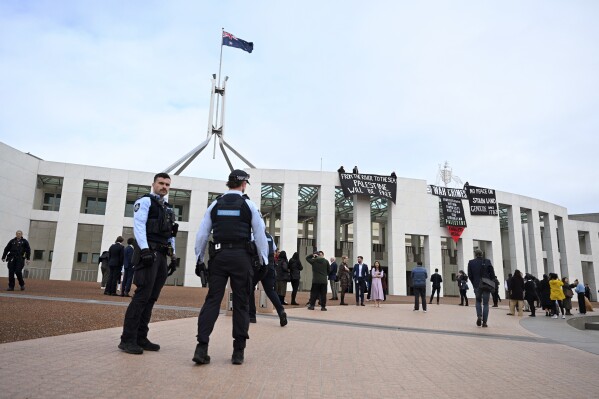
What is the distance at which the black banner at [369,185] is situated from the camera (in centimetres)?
3247

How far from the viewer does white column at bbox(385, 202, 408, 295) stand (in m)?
32.2

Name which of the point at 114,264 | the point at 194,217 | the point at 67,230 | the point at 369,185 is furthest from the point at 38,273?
the point at 369,185

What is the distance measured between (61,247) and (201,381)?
1329 inches

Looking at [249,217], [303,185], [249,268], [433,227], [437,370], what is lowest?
[437,370]

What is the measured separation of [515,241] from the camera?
122 feet

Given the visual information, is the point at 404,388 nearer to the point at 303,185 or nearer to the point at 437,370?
the point at 437,370

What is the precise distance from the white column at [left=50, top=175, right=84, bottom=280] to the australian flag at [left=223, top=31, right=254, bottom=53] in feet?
56.9

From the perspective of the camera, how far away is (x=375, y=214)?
4103cm

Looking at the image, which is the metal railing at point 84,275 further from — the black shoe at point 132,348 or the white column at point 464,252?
the black shoe at point 132,348

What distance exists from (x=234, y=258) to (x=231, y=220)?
1.33 ft

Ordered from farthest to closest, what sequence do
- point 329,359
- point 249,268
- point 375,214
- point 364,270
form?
1. point 375,214
2. point 364,270
3. point 329,359
4. point 249,268

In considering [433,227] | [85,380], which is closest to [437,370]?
[85,380]

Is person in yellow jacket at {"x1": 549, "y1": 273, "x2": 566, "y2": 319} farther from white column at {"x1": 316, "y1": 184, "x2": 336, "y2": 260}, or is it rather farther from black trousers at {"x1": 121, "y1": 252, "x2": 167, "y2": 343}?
white column at {"x1": 316, "y1": 184, "x2": 336, "y2": 260}

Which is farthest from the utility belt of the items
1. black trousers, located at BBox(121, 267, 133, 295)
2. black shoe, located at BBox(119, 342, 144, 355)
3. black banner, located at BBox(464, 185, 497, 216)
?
black banner, located at BBox(464, 185, 497, 216)
